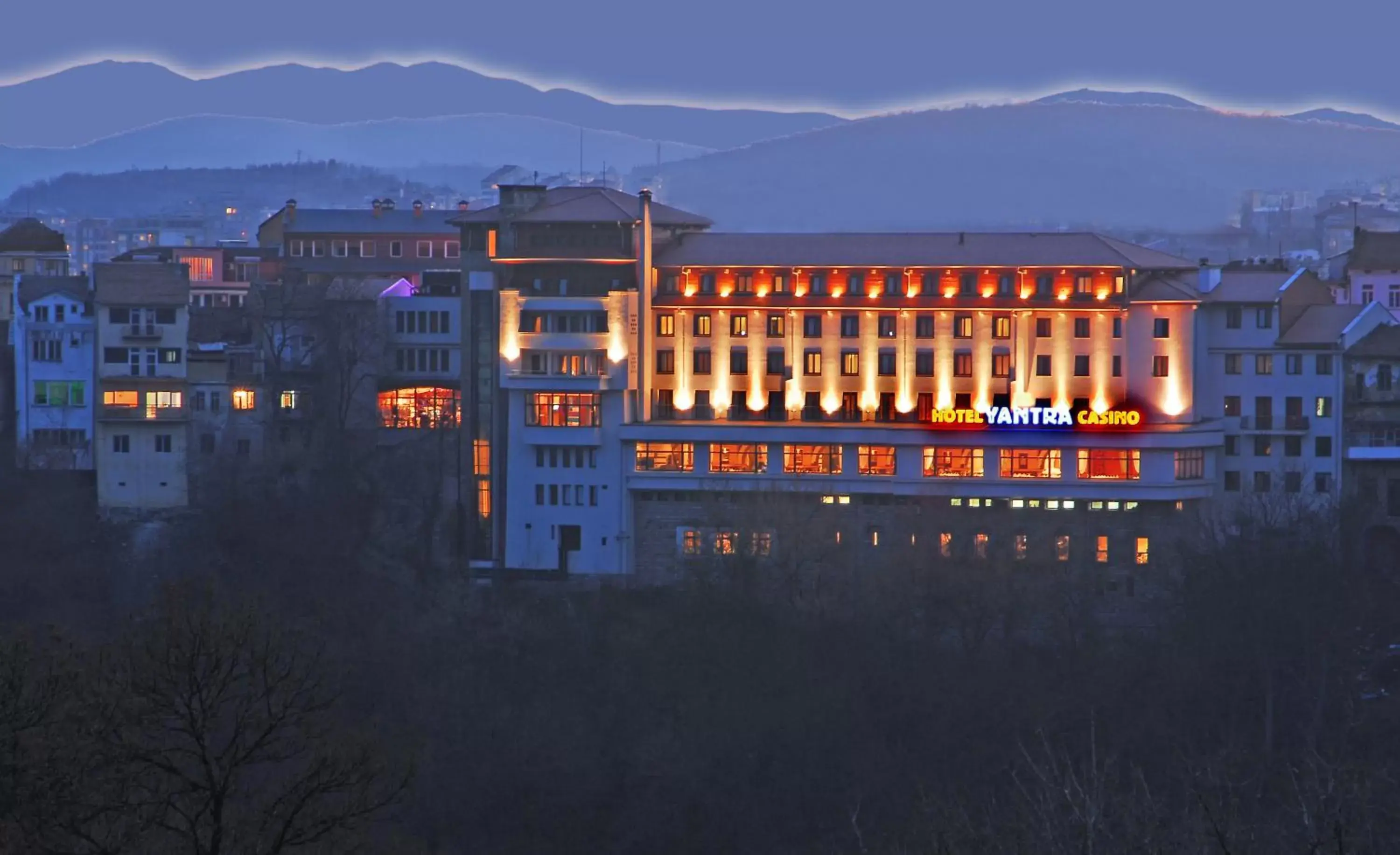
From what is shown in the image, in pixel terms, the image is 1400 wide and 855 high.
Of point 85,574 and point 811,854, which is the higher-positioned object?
point 85,574

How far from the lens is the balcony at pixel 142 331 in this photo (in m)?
42.8

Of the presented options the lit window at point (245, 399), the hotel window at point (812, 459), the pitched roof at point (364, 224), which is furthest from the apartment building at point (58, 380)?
the pitched roof at point (364, 224)

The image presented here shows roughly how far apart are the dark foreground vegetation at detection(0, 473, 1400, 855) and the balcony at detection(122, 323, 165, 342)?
315 centimetres

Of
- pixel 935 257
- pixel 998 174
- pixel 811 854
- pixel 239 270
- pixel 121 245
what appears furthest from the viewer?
pixel 121 245

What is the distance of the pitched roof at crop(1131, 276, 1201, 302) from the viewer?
39.8 meters

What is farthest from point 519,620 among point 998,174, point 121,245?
point 121,245

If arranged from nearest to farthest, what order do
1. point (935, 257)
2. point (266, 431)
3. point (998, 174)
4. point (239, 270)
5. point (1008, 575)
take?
point (1008, 575), point (935, 257), point (266, 431), point (239, 270), point (998, 174)

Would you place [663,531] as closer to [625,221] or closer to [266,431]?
[625,221]

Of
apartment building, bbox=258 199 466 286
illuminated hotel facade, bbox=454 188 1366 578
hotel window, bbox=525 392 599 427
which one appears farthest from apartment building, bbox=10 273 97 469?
apartment building, bbox=258 199 466 286

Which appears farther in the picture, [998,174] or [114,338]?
[998,174]

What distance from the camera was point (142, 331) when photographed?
42.9 metres

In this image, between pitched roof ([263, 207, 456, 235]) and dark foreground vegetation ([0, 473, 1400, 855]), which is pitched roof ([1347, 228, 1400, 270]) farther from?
pitched roof ([263, 207, 456, 235])

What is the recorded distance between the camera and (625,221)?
40656 millimetres

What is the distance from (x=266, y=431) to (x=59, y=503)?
4.14 meters
